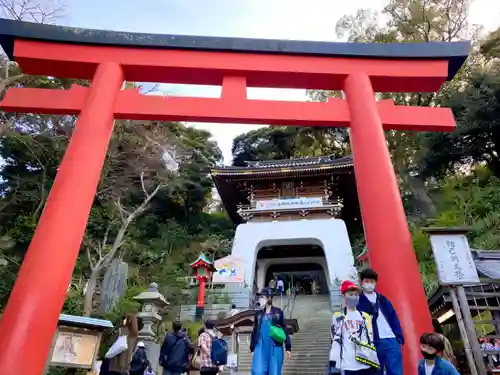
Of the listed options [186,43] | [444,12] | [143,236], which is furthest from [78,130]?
[444,12]

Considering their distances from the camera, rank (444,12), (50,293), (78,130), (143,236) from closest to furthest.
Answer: (50,293), (78,130), (444,12), (143,236)

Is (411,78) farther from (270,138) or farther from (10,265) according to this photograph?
(270,138)

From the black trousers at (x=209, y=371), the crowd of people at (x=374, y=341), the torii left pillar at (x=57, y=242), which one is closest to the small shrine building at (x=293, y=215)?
the black trousers at (x=209, y=371)

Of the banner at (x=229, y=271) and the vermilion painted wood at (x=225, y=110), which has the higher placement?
the banner at (x=229, y=271)

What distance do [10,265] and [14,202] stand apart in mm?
3335

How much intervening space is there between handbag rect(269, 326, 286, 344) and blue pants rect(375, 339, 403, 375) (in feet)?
4.94

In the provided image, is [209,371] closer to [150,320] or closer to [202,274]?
[150,320]

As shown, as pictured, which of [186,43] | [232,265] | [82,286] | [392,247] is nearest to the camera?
[392,247]

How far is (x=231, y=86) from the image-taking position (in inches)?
206

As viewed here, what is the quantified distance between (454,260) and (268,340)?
2.50m

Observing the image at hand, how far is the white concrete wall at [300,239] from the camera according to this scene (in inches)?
582

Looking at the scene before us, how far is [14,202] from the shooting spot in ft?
49.6

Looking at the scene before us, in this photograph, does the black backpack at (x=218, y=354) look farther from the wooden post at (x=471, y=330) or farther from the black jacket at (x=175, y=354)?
the wooden post at (x=471, y=330)

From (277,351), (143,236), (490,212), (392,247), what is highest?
(143,236)
